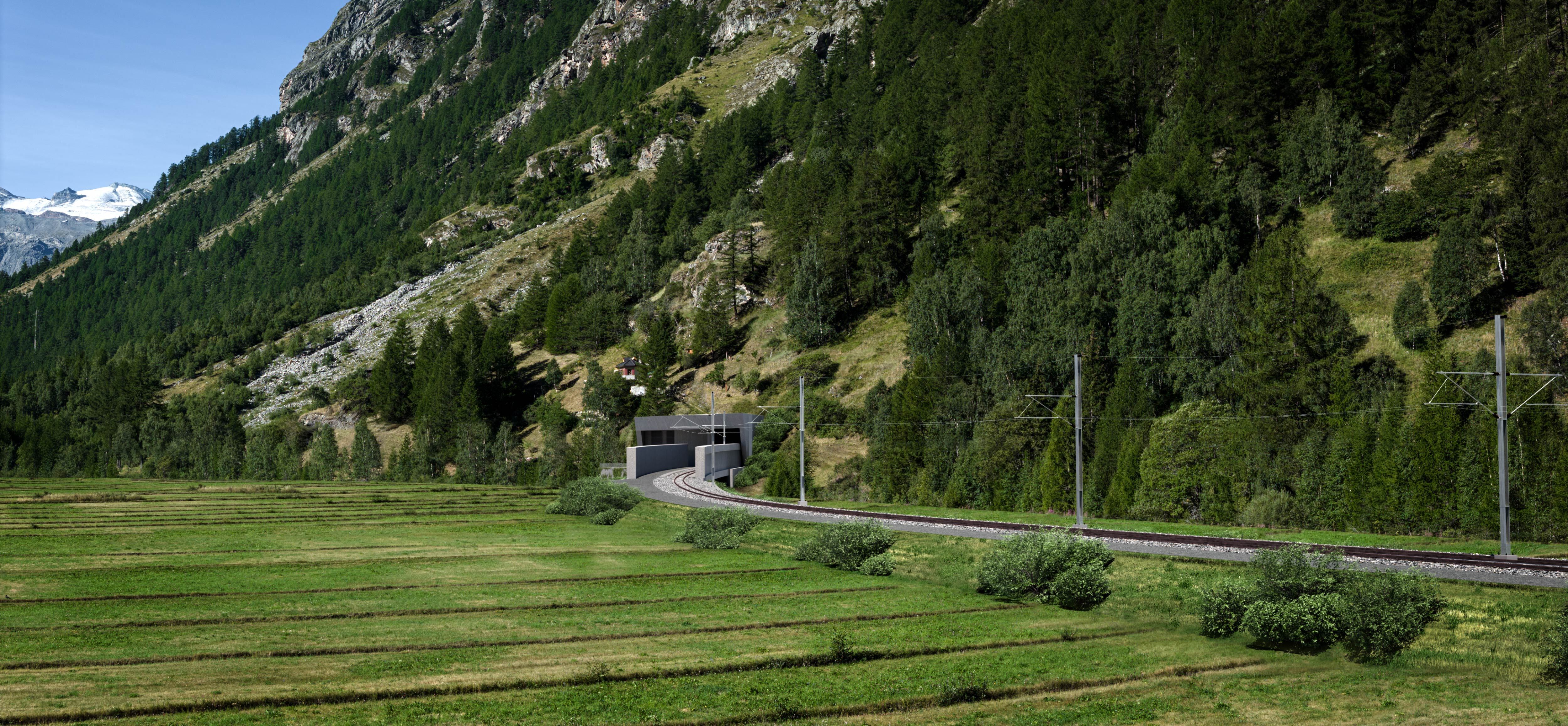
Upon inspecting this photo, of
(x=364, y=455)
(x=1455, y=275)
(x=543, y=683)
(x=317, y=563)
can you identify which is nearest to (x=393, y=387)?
(x=364, y=455)

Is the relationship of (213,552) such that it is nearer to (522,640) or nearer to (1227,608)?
(522,640)

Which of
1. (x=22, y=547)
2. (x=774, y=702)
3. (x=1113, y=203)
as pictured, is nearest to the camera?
(x=774, y=702)

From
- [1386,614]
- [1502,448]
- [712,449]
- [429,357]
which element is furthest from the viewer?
[429,357]

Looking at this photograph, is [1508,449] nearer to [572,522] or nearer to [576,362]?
[572,522]

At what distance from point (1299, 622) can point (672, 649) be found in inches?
570

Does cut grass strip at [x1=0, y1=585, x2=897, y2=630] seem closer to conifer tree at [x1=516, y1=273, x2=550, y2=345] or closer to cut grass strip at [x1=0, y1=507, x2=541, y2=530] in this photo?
cut grass strip at [x1=0, y1=507, x2=541, y2=530]

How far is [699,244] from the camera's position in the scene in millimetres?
147250

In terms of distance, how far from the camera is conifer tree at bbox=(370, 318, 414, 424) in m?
130

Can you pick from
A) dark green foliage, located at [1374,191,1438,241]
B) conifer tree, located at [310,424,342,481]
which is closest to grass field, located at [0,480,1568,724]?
dark green foliage, located at [1374,191,1438,241]

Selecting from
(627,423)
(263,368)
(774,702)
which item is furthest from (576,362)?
(774,702)

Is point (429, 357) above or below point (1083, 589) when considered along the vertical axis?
above

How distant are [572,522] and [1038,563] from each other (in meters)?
31.9

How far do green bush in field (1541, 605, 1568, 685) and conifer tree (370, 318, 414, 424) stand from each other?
129 m

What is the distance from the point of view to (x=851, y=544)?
34.4m
